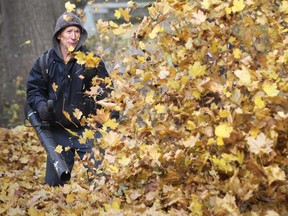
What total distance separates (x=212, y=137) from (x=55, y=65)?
7.67 feet

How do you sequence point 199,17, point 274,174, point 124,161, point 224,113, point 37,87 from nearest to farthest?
point 274,174, point 224,113, point 199,17, point 124,161, point 37,87

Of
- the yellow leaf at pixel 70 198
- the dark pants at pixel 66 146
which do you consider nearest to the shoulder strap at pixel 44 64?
the dark pants at pixel 66 146

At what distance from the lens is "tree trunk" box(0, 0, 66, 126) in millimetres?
15500

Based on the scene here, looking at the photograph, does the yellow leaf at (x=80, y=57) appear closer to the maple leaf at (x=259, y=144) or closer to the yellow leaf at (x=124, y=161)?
the yellow leaf at (x=124, y=161)

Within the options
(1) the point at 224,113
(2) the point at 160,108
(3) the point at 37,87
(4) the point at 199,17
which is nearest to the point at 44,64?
(3) the point at 37,87

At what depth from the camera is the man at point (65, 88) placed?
6984mm

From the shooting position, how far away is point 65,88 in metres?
7.01

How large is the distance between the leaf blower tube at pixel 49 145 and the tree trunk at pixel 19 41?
833cm

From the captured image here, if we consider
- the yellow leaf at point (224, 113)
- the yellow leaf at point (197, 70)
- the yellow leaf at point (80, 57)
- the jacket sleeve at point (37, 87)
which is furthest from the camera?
the jacket sleeve at point (37, 87)

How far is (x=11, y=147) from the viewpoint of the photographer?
10461 millimetres

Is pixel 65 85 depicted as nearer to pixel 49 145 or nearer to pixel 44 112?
pixel 44 112

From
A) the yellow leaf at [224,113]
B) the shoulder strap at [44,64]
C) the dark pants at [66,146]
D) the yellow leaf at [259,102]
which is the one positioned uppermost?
the yellow leaf at [259,102]

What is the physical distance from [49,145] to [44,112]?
337 millimetres

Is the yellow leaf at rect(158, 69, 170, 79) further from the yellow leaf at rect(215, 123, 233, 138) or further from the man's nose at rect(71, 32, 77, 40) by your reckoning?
the man's nose at rect(71, 32, 77, 40)
